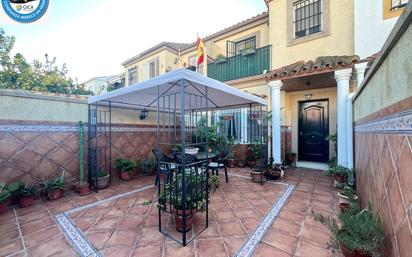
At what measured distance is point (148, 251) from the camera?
6.45 feet

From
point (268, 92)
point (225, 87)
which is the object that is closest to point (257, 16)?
point (268, 92)

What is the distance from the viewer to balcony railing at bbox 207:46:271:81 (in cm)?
645

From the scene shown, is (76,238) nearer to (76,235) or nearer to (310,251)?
(76,235)

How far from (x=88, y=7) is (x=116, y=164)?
464 cm

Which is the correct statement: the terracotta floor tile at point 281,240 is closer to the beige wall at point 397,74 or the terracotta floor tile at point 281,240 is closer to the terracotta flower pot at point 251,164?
the beige wall at point 397,74

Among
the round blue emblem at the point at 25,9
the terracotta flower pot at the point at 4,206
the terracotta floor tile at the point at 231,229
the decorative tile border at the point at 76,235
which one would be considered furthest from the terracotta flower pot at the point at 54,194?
the round blue emblem at the point at 25,9

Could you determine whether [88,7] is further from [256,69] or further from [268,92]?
[268,92]

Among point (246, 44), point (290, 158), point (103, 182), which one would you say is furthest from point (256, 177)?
point (246, 44)

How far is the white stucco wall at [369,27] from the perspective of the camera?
4305mm

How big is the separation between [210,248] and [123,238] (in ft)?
3.62

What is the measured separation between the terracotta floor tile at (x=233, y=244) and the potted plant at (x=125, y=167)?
351cm

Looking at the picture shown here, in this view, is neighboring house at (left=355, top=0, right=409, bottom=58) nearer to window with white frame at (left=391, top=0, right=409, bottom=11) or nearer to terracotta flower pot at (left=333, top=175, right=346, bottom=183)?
window with white frame at (left=391, top=0, right=409, bottom=11)

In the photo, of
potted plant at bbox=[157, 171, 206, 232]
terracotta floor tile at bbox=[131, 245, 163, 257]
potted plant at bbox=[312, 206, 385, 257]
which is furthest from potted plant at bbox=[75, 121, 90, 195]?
potted plant at bbox=[312, 206, 385, 257]

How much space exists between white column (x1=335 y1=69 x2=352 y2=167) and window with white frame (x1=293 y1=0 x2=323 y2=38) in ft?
7.19
